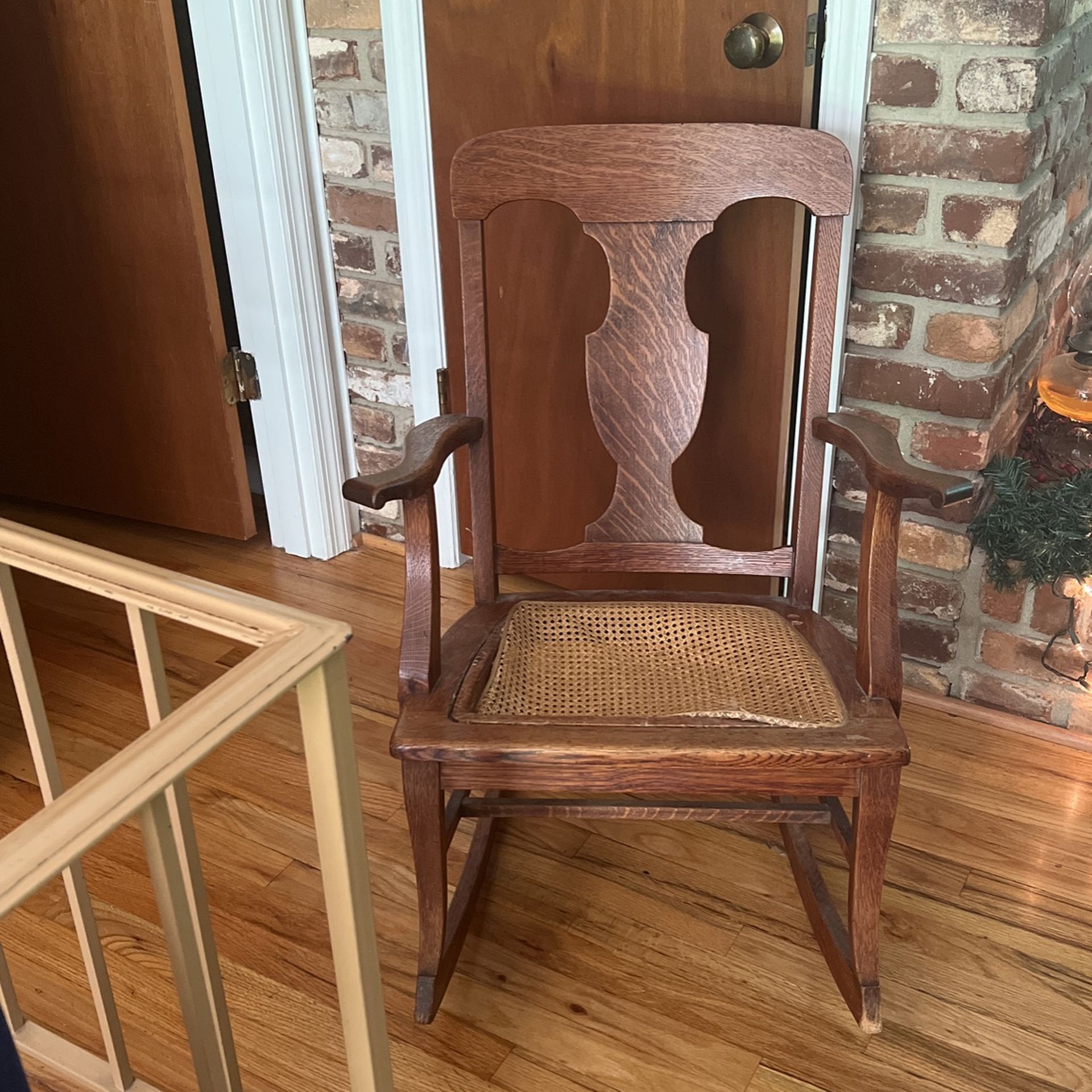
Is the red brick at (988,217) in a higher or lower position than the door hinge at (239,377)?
higher

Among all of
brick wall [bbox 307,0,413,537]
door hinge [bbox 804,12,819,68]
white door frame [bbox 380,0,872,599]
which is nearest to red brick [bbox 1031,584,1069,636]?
white door frame [bbox 380,0,872,599]

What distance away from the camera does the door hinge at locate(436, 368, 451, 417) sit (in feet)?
6.98

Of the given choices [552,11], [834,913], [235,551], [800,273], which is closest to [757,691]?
[834,913]

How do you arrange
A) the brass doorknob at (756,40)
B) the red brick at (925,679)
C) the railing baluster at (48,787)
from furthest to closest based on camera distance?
the red brick at (925,679) < the brass doorknob at (756,40) < the railing baluster at (48,787)

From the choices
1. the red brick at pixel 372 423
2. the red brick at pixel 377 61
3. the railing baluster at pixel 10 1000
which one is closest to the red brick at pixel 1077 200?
the red brick at pixel 377 61

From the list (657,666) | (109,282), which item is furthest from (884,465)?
(109,282)

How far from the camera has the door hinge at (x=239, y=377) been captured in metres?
2.24

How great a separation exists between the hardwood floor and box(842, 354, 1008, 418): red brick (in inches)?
20.2

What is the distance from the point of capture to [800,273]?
1694 mm

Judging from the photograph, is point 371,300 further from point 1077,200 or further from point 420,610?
point 1077,200

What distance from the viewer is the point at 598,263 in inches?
72.4

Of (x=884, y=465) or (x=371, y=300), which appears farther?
(x=371, y=300)

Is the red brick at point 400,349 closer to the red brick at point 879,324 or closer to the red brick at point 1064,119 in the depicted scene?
the red brick at point 879,324

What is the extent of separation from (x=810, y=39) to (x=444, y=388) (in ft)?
2.95
